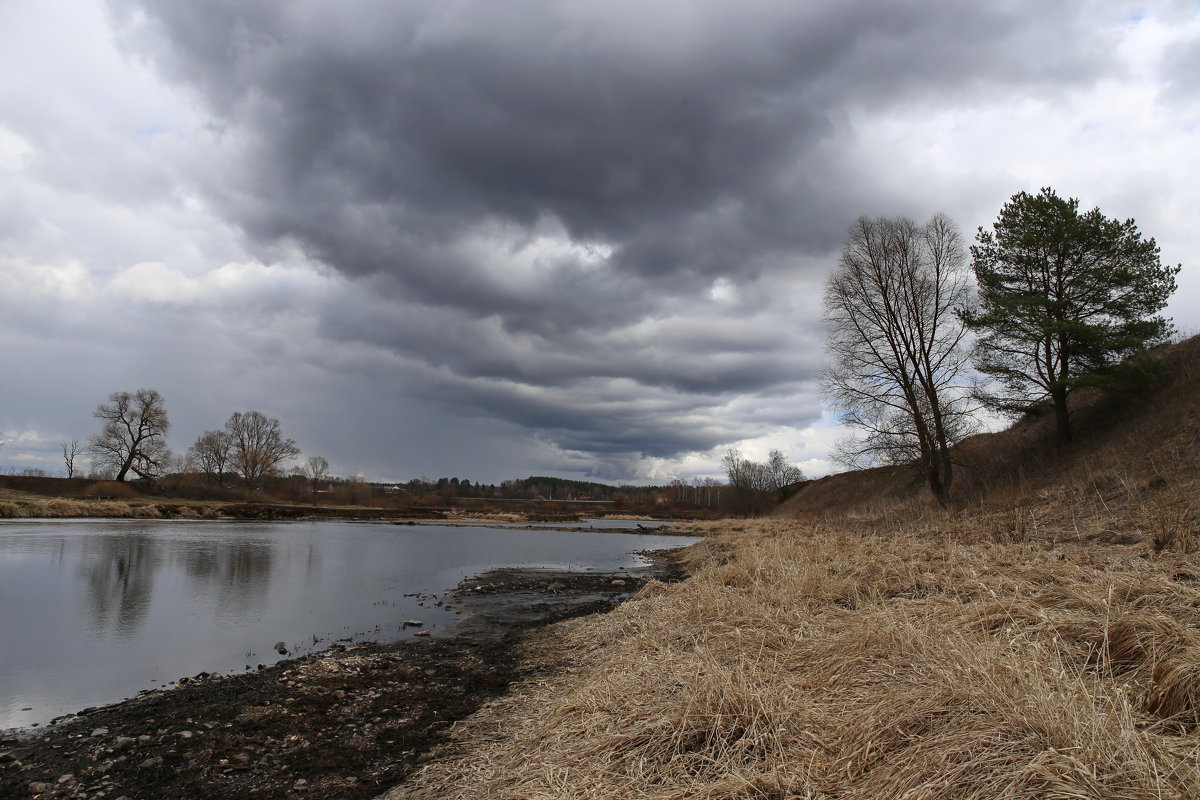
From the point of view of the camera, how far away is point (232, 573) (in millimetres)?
19672

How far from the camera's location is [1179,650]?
3787 millimetres

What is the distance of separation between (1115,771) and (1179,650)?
6.38 feet

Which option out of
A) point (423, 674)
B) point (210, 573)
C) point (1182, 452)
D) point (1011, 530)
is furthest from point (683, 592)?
point (210, 573)

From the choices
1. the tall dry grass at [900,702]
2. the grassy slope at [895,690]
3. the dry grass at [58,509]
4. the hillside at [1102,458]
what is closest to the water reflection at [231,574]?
the grassy slope at [895,690]

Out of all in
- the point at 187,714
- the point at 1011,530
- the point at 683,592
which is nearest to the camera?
the point at 187,714

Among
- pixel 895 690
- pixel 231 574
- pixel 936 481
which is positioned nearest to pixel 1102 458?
pixel 936 481

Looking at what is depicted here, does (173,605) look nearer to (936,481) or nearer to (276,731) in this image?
(276,731)

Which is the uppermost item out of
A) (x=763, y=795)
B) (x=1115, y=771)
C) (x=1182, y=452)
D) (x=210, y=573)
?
(x=1182, y=452)

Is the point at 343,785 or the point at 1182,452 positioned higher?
the point at 1182,452

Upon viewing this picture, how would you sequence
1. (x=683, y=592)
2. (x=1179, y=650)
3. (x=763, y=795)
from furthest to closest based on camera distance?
(x=683, y=592)
(x=1179, y=650)
(x=763, y=795)

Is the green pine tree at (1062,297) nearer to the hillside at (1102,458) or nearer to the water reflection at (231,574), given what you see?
the hillside at (1102,458)

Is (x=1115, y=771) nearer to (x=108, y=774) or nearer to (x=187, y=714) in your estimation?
(x=108, y=774)

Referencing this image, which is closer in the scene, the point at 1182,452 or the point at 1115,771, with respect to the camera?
the point at 1115,771

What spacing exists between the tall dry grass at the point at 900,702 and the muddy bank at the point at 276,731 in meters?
0.78
